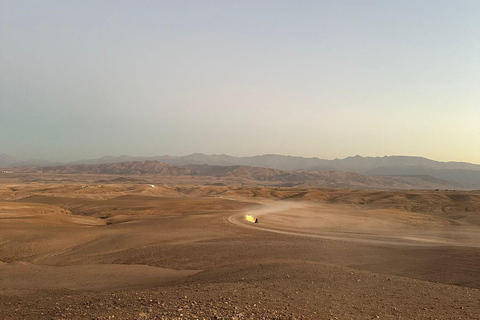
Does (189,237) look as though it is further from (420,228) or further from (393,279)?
(420,228)

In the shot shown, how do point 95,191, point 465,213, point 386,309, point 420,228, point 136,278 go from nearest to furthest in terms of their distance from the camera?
point 386,309, point 136,278, point 420,228, point 465,213, point 95,191

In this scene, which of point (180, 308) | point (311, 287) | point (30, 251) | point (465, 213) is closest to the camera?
point (180, 308)

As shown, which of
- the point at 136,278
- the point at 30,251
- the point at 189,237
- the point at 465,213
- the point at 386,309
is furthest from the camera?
the point at 465,213

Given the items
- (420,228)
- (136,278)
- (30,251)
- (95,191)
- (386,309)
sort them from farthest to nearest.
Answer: (95,191) < (420,228) < (30,251) < (136,278) < (386,309)

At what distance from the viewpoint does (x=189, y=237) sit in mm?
28297

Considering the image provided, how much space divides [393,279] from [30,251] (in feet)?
76.6

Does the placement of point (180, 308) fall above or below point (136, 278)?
above

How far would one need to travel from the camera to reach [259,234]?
29.8 meters

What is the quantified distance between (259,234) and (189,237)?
20.0 feet

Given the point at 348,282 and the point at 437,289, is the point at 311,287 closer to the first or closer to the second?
the point at 348,282

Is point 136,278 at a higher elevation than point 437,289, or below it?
below

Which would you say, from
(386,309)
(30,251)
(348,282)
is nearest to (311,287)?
(348,282)

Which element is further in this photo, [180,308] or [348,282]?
[348,282]

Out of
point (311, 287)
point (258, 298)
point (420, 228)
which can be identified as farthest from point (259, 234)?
point (420, 228)
